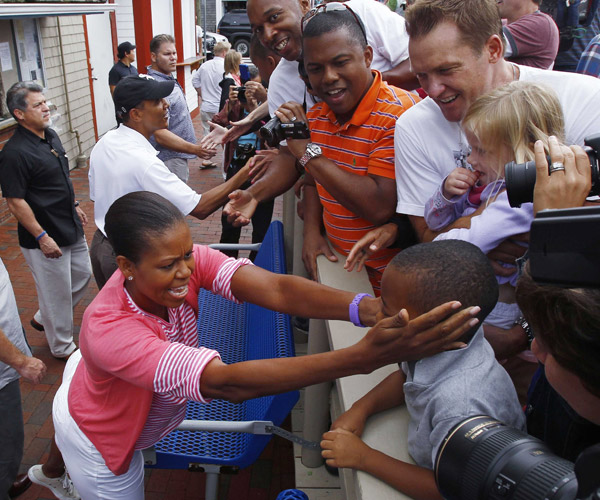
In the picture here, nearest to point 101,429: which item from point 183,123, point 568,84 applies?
point 568,84

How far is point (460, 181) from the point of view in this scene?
185 centimetres

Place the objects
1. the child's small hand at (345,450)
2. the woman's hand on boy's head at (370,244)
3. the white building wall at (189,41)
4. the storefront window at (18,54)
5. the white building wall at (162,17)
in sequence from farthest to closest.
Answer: the white building wall at (189,41)
the white building wall at (162,17)
the storefront window at (18,54)
the woman's hand on boy's head at (370,244)
the child's small hand at (345,450)

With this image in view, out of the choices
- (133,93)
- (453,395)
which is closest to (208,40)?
(133,93)

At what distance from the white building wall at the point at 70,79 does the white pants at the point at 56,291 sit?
4.73m

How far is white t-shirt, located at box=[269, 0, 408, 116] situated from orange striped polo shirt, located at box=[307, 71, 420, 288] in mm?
515

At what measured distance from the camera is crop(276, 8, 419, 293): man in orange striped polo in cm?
229

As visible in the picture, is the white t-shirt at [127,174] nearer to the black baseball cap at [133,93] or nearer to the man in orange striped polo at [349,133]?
the black baseball cap at [133,93]

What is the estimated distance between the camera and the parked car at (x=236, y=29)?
2370 cm

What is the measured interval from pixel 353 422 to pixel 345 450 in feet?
0.33

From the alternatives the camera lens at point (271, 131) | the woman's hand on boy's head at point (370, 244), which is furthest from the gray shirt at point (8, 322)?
the woman's hand on boy's head at point (370, 244)

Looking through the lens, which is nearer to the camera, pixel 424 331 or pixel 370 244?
pixel 424 331

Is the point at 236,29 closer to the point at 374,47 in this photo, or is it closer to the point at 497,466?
the point at 374,47

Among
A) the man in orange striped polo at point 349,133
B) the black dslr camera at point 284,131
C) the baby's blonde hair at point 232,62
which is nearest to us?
the man in orange striped polo at point 349,133

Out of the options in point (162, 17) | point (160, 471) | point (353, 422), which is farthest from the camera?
point (162, 17)
